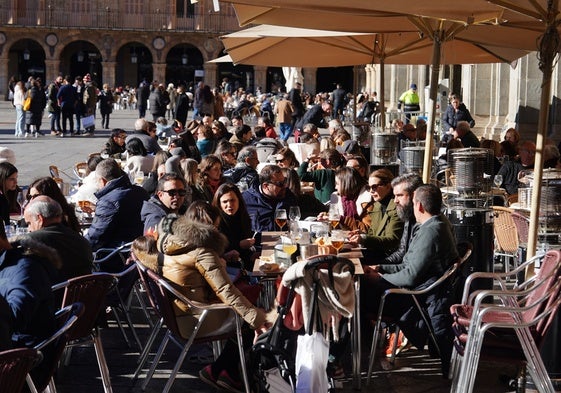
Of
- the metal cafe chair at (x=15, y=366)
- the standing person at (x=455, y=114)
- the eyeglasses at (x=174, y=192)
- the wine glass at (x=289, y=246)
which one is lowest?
the metal cafe chair at (x=15, y=366)

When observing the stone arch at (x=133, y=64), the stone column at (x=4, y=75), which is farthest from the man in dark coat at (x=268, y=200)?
the stone arch at (x=133, y=64)

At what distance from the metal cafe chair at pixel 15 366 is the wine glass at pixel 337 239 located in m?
2.88

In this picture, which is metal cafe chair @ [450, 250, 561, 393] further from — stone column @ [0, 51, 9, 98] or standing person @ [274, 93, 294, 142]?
stone column @ [0, 51, 9, 98]

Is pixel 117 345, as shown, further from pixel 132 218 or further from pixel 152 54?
pixel 152 54

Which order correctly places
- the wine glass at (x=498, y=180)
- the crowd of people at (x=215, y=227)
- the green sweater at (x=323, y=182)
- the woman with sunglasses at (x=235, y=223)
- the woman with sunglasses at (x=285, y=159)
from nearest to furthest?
the crowd of people at (x=215, y=227), the woman with sunglasses at (x=235, y=223), the green sweater at (x=323, y=182), the wine glass at (x=498, y=180), the woman with sunglasses at (x=285, y=159)

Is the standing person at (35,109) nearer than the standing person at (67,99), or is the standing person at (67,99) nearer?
the standing person at (35,109)

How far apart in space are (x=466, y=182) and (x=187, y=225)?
8.48 feet

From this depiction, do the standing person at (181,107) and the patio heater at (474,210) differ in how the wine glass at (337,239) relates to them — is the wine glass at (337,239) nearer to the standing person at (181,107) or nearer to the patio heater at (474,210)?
the patio heater at (474,210)

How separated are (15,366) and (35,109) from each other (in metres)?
24.2

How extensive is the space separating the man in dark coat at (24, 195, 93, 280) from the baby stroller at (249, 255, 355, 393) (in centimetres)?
117

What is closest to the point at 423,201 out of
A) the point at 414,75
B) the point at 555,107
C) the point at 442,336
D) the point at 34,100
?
the point at 442,336

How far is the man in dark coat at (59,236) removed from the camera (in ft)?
19.7

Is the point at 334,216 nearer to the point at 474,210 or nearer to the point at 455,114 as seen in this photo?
the point at 474,210

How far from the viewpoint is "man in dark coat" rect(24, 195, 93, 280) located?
600 centimetres
